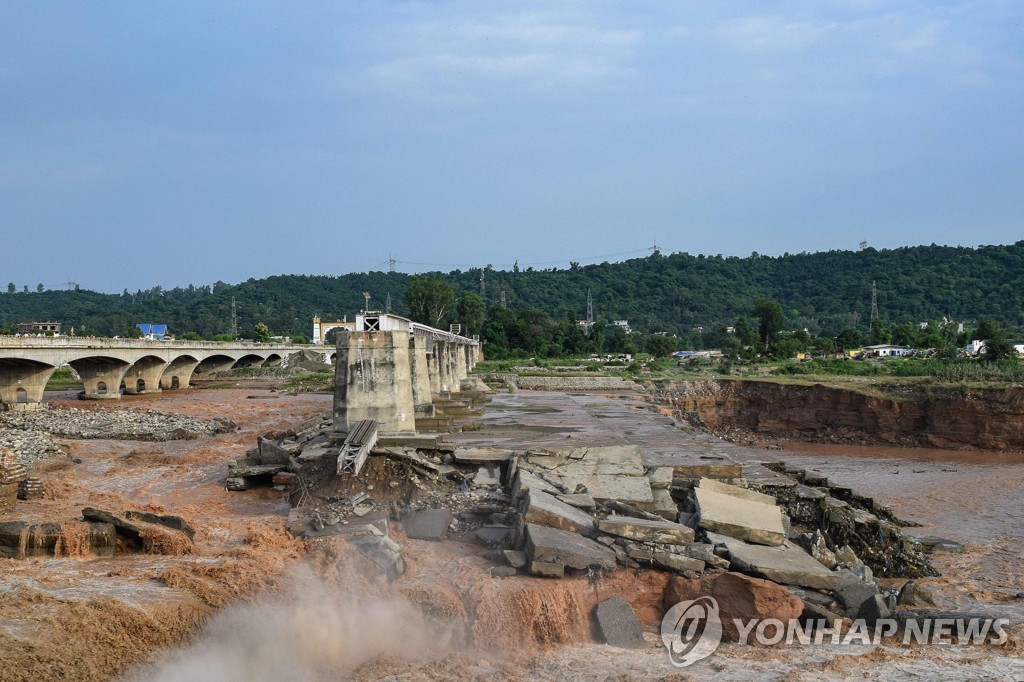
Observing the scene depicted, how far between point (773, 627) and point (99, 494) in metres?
15.6

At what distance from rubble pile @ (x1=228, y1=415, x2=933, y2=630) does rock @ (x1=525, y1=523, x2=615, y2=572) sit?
0.8 inches

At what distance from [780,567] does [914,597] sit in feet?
9.09

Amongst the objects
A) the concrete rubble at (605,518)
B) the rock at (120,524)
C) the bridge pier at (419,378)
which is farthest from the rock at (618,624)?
the bridge pier at (419,378)

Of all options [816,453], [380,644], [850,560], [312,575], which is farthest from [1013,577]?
[816,453]

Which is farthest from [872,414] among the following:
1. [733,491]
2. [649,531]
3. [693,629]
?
[693,629]

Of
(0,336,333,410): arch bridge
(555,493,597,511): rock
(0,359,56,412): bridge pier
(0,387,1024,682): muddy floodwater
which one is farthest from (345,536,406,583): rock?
(0,359,56,412): bridge pier

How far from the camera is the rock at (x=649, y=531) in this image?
35.8 feet

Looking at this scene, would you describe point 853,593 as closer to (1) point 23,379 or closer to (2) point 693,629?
(2) point 693,629

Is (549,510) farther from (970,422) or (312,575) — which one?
(970,422)

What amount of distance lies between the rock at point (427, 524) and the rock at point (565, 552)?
2567 mm

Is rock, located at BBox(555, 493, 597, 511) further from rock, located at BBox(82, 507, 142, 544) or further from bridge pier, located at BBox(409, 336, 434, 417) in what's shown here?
bridge pier, located at BBox(409, 336, 434, 417)

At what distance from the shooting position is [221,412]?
42000mm

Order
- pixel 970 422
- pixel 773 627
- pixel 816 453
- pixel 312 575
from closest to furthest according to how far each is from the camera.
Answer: pixel 773 627 < pixel 312 575 < pixel 816 453 < pixel 970 422

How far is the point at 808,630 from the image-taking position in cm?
979
